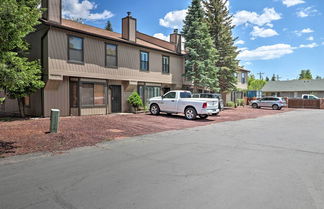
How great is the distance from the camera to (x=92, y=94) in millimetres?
16016

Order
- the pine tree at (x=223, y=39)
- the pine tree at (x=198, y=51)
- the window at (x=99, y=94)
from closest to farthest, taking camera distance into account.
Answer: the window at (x=99, y=94), the pine tree at (x=198, y=51), the pine tree at (x=223, y=39)

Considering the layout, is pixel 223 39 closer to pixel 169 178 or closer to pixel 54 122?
pixel 54 122

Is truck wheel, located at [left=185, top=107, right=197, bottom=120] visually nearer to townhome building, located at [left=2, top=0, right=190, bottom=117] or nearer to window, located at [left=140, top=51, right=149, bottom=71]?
townhome building, located at [left=2, top=0, right=190, bottom=117]

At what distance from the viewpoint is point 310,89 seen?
46000 millimetres

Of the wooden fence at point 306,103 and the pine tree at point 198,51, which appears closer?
the pine tree at point 198,51

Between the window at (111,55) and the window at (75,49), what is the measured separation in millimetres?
2159

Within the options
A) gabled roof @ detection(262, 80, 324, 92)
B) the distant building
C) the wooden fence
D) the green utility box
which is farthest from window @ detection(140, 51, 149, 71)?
gabled roof @ detection(262, 80, 324, 92)

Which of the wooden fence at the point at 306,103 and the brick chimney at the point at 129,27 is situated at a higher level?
the brick chimney at the point at 129,27

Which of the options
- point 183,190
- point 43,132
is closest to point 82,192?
point 183,190

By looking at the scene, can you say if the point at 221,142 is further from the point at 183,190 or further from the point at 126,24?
the point at 126,24

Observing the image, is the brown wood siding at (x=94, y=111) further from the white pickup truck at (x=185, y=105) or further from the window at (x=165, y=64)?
the window at (x=165, y=64)

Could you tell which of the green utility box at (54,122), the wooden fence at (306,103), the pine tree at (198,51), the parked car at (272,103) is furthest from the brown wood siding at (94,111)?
the wooden fence at (306,103)

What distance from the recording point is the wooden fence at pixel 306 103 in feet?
106

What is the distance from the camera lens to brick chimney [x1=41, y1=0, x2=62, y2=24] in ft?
44.5
